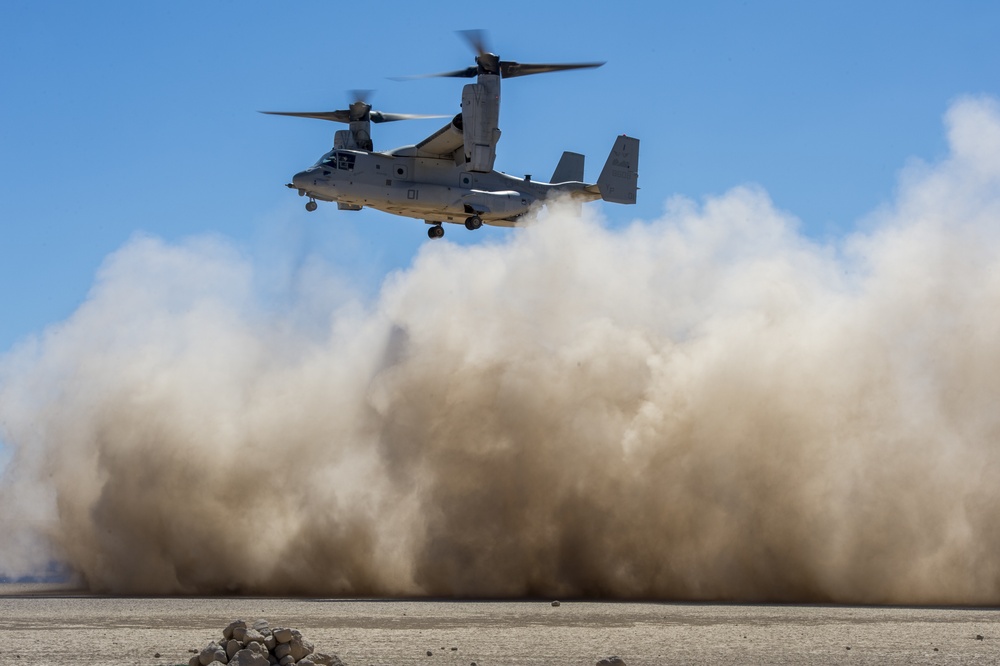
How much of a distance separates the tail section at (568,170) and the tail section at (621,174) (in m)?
2.99

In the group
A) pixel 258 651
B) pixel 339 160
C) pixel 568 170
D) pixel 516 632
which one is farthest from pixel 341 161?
pixel 258 651

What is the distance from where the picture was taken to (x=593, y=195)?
58531 millimetres

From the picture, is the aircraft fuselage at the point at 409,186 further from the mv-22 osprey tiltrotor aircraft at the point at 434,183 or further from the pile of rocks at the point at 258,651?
the pile of rocks at the point at 258,651

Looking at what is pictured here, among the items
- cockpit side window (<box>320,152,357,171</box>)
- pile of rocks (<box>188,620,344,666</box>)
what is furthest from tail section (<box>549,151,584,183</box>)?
pile of rocks (<box>188,620,344,666</box>)

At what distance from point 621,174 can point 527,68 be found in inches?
324

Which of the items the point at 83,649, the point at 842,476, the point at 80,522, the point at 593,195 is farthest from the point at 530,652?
the point at 593,195

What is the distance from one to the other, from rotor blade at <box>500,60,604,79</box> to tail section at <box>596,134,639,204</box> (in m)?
6.66

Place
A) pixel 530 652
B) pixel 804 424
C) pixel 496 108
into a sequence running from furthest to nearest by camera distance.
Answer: pixel 496 108 < pixel 804 424 < pixel 530 652

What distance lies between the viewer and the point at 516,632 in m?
28.6

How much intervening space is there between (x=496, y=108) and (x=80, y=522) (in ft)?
67.0

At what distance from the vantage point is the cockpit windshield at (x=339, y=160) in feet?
181

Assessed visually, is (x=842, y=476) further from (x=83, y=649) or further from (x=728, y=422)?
(x=83, y=649)

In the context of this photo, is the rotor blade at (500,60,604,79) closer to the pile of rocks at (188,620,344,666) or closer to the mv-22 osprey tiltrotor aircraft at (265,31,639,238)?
the mv-22 osprey tiltrotor aircraft at (265,31,639,238)

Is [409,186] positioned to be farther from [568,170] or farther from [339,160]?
[568,170]
